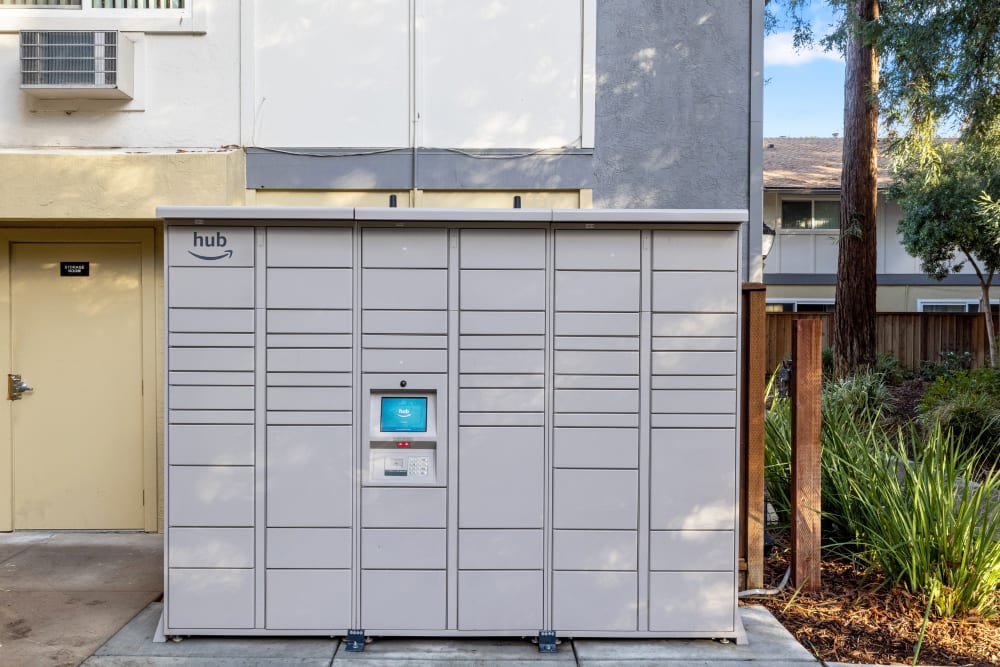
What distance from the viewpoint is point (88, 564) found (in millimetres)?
6098

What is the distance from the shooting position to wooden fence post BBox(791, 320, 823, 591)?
5324 millimetres

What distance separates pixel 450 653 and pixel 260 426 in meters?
1.67

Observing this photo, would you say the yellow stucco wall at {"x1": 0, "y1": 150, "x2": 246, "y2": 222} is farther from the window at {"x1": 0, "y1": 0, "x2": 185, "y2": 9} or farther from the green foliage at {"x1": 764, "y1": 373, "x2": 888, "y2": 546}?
the green foliage at {"x1": 764, "y1": 373, "x2": 888, "y2": 546}

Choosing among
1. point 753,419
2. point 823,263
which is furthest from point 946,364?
point 753,419

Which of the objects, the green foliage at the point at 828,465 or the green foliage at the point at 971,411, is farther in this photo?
the green foliage at the point at 971,411

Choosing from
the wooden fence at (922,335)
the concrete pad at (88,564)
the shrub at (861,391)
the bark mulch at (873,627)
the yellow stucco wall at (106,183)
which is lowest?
the concrete pad at (88,564)

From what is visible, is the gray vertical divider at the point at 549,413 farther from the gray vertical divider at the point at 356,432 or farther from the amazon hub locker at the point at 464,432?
the gray vertical divider at the point at 356,432

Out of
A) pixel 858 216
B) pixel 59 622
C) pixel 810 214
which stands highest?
pixel 810 214

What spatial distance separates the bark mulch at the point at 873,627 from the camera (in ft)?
14.8

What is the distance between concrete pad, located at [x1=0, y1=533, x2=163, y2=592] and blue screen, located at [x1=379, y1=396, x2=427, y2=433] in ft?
7.54

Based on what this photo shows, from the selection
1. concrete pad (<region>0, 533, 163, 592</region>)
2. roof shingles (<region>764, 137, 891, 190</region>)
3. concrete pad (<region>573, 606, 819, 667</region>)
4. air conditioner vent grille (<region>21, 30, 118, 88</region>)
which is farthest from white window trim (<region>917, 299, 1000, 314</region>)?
air conditioner vent grille (<region>21, 30, 118, 88</region>)

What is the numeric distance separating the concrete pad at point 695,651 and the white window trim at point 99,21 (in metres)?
5.53

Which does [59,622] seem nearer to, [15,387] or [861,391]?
[15,387]

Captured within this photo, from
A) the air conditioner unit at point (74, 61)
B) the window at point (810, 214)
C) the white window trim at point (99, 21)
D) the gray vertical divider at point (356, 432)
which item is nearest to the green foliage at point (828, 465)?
the gray vertical divider at point (356, 432)
